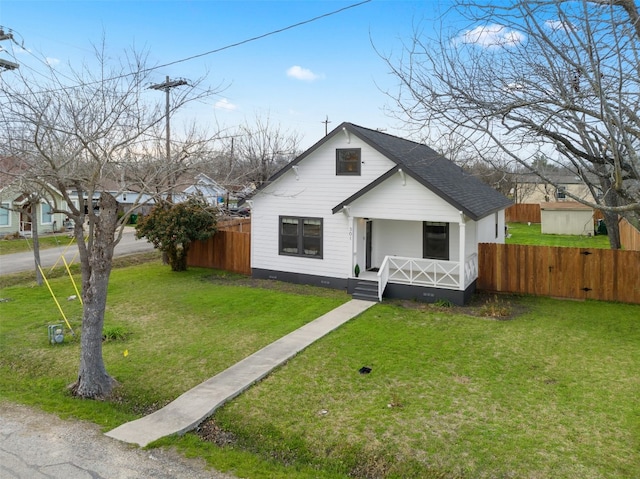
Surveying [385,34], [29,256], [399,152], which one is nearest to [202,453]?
[385,34]

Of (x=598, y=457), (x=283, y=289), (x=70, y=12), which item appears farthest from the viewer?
(x=283, y=289)

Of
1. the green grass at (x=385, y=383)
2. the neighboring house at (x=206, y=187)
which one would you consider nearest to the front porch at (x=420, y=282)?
the green grass at (x=385, y=383)

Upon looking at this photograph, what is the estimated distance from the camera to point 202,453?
5.81m

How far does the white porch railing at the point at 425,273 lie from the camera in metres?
13.9

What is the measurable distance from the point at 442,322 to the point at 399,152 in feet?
21.3

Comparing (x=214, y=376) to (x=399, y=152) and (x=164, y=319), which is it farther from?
(x=399, y=152)

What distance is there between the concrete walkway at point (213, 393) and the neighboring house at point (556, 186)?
5.56 m

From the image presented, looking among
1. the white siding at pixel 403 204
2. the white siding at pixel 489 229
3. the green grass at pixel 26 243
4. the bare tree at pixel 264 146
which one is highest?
the bare tree at pixel 264 146

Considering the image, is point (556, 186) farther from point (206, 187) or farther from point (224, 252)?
point (224, 252)

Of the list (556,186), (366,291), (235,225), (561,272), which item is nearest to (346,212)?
(366,291)

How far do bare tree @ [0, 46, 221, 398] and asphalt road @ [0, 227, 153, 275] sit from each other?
10772 mm

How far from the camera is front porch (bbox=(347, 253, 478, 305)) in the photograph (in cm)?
1365

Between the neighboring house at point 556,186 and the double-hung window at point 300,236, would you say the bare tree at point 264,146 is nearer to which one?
the double-hung window at point 300,236

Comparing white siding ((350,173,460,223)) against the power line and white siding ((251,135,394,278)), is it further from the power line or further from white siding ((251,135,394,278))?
the power line
